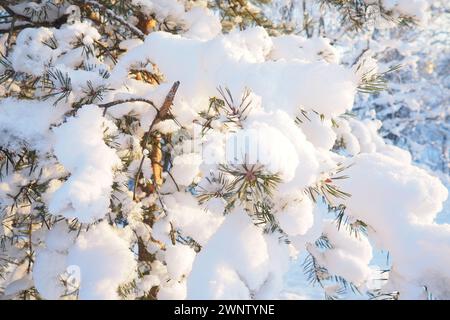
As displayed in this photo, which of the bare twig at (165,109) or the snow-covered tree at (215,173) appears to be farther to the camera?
the bare twig at (165,109)

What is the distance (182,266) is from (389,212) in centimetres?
113

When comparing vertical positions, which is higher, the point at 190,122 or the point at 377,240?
the point at 190,122

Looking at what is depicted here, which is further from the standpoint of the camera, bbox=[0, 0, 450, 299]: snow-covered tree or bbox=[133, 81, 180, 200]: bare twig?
bbox=[133, 81, 180, 200]: bare twig

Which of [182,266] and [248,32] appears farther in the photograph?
[182,266]

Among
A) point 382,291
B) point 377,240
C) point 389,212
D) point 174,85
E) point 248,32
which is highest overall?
point 248,32

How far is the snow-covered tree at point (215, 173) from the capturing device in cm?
128

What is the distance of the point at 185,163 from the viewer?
2012mm

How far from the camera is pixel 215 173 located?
1.48 m

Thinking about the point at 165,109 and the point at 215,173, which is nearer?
the point at 215,173

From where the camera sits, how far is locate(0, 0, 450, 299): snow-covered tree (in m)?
1.28

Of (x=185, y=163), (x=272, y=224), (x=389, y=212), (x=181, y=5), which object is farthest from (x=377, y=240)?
(x=181, y=5)
